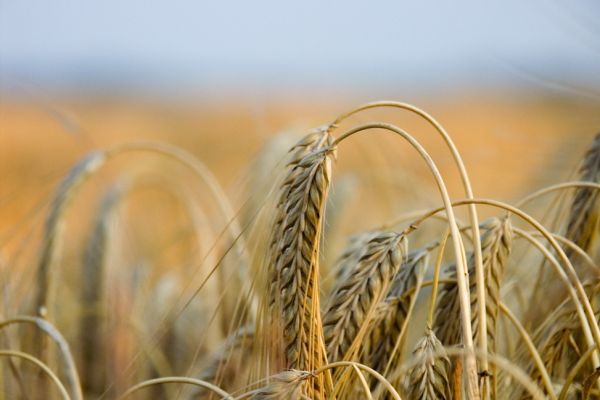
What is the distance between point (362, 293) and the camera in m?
0.89

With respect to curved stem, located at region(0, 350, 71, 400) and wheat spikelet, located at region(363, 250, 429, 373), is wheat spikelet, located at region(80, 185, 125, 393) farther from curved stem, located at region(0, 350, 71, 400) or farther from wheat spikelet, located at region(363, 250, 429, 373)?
wheat spikelet, located at region(363, 250, 429, 373)

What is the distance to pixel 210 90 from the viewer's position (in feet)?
108

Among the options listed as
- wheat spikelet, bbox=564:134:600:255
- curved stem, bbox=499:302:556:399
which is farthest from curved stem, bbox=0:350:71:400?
wheat spikelet, bbox=564:134:600:255

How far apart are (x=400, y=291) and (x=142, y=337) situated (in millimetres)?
780

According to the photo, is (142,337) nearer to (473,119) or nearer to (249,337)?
(249,337)

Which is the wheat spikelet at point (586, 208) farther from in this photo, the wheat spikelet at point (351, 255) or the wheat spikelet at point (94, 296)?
the wheat spikelet at point (94, 296)

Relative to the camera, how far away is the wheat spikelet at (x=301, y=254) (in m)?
0.82

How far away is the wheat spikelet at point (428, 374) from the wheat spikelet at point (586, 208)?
0.36 m

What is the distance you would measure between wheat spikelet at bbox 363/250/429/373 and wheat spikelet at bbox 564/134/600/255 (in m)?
0.25

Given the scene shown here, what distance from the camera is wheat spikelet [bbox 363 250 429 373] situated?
98cm

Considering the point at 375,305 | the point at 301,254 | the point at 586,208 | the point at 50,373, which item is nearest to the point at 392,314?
the point at 375,305

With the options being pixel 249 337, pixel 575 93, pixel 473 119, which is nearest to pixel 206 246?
pixel 249 337

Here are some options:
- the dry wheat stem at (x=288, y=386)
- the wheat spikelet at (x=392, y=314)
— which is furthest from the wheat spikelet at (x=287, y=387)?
the wheat spikelet at (x=392, y=314)

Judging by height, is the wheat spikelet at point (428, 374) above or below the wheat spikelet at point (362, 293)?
below
